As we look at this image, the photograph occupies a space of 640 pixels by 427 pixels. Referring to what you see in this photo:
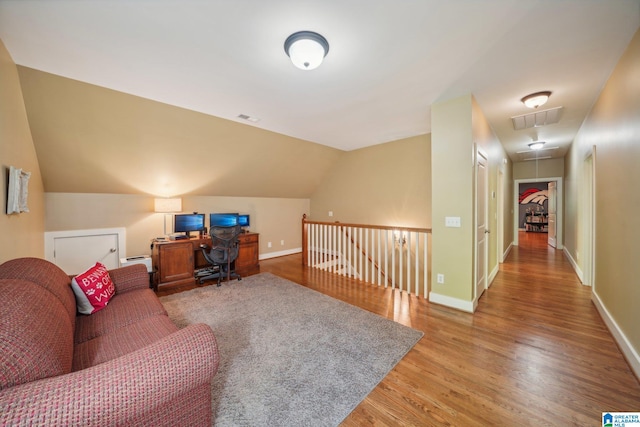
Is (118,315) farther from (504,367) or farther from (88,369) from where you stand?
(504,367)

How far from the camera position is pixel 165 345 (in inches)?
43.4

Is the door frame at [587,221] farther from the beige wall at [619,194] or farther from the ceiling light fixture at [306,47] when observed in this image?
the ceiling light fixture at [306,47]

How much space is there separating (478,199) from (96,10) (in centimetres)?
397

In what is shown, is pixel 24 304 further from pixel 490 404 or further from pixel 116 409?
pixel 490 404

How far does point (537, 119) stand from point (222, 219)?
552 centimetres

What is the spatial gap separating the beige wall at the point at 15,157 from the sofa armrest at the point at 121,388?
2.03 m

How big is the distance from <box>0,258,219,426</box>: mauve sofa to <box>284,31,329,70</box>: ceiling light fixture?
1956mm

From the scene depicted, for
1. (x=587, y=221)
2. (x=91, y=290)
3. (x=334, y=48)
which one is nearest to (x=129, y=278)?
(x=91, y=290)

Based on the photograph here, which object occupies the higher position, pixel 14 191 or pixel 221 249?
pixel 14 191

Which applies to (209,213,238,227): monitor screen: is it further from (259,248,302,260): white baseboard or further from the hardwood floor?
the hardwood floor

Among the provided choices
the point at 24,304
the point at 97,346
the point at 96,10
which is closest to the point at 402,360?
the point at 97,346

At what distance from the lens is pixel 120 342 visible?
1477 millimetres

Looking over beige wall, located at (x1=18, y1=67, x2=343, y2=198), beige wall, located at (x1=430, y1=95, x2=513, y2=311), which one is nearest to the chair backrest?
beige wall, located at (x1=18, y1=67, x2=343, y2=198)

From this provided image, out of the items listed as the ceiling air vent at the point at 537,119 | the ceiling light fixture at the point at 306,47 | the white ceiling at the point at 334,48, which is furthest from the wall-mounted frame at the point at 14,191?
the ceiling air vent at the point at 537,119
